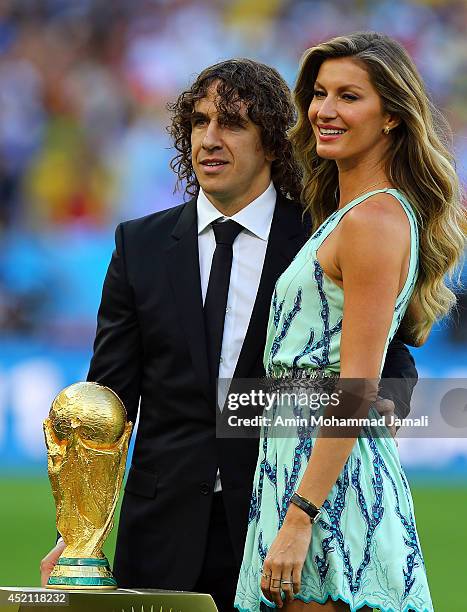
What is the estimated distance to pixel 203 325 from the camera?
2930 millimetres

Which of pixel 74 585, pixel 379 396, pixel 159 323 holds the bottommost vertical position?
pixel 74 585

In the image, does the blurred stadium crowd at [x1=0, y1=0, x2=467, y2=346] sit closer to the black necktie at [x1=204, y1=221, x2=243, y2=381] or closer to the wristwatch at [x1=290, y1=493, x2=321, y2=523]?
the black necktie at [x1=204, y1=221, x2=243, y2=381]

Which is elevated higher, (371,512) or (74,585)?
(371,512)

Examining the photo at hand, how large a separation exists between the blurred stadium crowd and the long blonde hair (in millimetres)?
8566

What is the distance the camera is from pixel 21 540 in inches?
310

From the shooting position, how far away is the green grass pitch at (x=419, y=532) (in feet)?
21.5

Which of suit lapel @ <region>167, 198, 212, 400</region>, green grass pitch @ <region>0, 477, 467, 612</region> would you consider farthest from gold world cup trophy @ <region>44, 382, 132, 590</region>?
green grass pitch @ <region>0, 477, 467, 612</region>

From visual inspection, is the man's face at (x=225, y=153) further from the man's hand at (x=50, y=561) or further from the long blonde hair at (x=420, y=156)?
the man's hand at (x=50, y=561)

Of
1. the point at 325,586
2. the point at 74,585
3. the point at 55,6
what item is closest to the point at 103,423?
the point at 74,585

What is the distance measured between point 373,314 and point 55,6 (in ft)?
35.0

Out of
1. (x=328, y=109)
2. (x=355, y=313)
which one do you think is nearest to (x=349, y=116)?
(x=328, y=109)

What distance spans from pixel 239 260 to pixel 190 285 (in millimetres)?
139

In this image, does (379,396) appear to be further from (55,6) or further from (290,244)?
(55,6)

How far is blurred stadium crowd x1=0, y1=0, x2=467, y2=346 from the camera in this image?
11.2 meters
